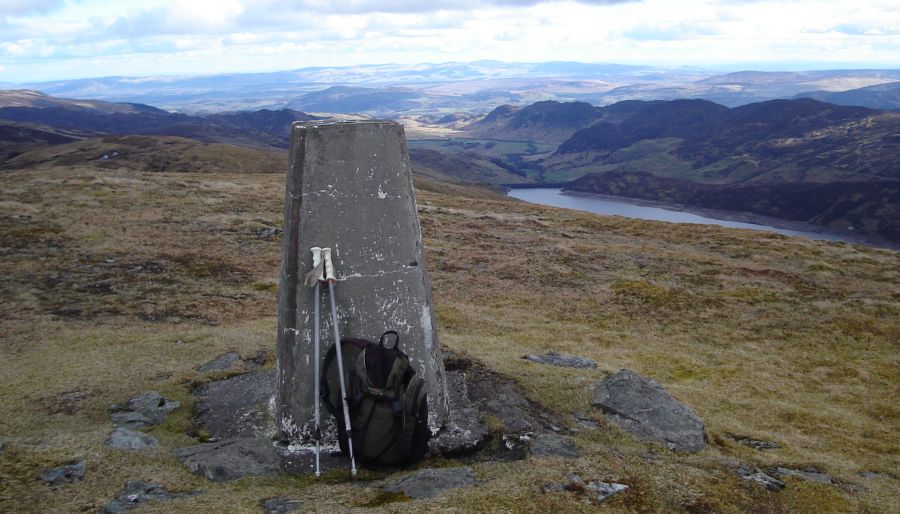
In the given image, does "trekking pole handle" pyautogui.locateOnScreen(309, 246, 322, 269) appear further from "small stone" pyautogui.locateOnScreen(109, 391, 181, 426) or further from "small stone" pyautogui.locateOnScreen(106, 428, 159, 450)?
"small stone" pyautogui.locateOnScreen(109, 391, 181, 426)

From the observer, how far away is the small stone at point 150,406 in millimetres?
13880

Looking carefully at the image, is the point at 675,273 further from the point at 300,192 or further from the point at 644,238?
the point at 300,192

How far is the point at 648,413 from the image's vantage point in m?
Answer: 14.5

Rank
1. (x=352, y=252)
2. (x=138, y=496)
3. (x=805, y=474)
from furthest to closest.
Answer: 1. (x=805, y=474)
2. (x=352, y=252)
3. (x=138, y=496)

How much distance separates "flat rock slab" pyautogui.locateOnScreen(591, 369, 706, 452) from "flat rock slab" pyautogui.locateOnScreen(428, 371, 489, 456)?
11.4 ft

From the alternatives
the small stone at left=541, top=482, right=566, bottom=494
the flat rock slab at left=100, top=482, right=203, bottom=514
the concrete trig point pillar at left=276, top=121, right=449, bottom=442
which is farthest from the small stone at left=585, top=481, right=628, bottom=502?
the flat rock slab at left=100, top=482, right=203, bottom=514

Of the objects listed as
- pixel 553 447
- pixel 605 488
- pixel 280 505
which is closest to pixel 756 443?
pixel 553 447

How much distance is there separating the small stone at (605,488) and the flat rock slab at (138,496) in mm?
6033

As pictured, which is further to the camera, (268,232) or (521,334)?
(268,232)

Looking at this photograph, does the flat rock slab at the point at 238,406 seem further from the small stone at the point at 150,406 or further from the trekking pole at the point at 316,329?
the trekking pole at the point at 316,329

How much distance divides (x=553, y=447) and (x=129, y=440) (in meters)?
7.94

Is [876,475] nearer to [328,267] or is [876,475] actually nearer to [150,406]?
[328,267]

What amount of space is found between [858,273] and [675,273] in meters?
13.6

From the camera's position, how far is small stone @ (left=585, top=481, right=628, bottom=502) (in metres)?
9.18
